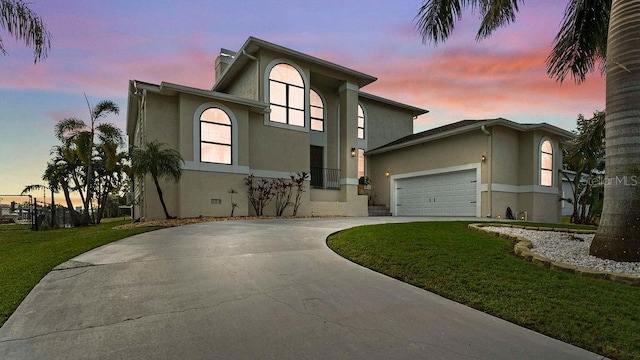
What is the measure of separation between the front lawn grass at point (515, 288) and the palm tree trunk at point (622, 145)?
1.22m

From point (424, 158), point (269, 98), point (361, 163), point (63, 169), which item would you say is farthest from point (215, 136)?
point (63, 169)

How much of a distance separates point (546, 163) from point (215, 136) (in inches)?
569

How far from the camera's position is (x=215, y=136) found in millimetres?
12156

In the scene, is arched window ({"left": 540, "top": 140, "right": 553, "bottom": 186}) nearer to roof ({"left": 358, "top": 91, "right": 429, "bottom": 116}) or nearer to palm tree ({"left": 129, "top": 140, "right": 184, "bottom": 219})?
roof ({"left": 358, "top": 91, "right": 429, "bottom": 116})

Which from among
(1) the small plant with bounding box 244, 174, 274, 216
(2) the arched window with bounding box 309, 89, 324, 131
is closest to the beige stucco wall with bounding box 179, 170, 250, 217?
(1) the small plant with bounding box 244, 174, 274, 216

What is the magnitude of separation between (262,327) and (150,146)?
9135 millimetres

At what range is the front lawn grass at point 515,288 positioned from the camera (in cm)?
274

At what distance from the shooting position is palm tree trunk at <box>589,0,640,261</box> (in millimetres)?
4688

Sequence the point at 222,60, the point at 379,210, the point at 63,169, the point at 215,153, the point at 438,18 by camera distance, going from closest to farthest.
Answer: the point at 438,18 → the point at 215,153 → the point at 379,210 → the point at 222,60 → the point at 63,169

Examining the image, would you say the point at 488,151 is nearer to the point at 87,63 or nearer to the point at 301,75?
the point at 301,75

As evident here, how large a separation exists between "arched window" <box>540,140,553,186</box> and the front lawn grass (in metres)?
10.9

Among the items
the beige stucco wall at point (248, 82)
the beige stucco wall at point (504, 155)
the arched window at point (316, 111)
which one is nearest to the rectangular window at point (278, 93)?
the beige stucco wall at point (248, 82)

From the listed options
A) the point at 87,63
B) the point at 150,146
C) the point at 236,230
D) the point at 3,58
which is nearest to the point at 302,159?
the point at 150,146

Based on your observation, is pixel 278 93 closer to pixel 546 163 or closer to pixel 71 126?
pixel 71 126
